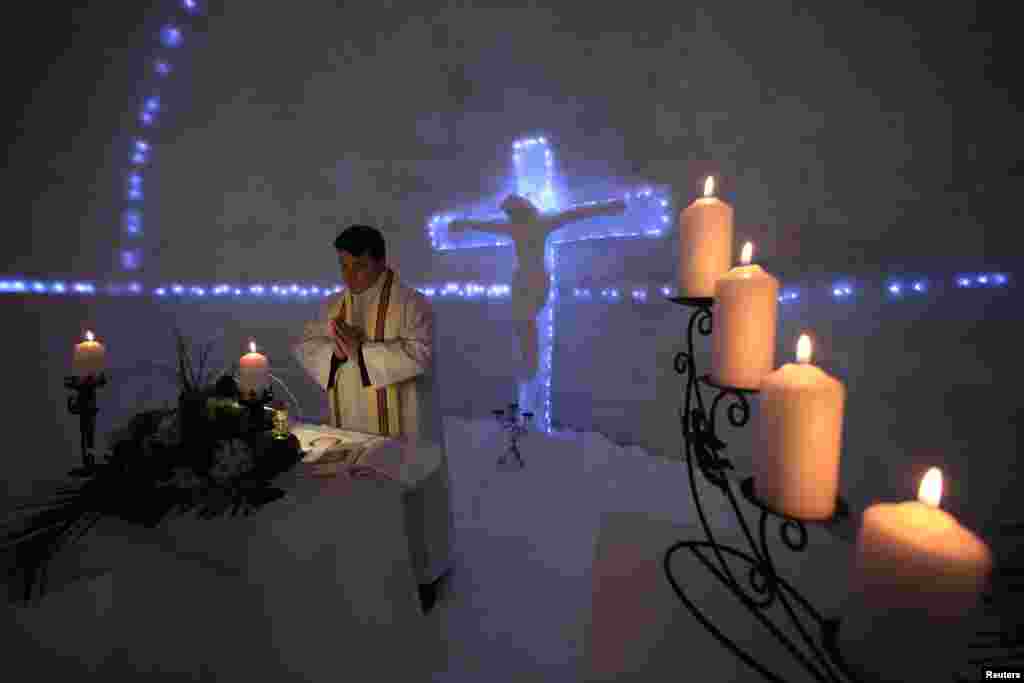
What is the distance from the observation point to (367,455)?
60.9 inches

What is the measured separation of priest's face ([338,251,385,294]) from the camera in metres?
2.03

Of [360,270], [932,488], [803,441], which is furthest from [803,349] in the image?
[360,270]

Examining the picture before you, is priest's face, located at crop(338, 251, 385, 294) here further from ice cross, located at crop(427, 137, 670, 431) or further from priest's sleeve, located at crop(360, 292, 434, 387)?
ice cross, located at crop(427, 137, 670, 431)

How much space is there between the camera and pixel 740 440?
9.32 feet

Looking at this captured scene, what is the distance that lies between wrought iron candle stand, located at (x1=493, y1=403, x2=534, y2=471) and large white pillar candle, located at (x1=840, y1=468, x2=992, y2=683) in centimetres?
254

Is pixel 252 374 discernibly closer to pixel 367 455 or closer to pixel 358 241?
pixel 367 455

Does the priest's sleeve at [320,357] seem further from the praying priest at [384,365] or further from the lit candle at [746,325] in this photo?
the lit candle at [746,325]

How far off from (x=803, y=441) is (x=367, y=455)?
4.03ft

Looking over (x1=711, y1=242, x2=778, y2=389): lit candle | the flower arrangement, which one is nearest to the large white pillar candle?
(x1=711, y1=242, x2=778, y2=389): lit candle

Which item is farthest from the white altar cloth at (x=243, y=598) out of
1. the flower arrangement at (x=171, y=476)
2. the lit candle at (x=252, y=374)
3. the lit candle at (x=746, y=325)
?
the lit candle at (x=746, y=325)

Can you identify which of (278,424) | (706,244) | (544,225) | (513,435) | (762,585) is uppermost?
(544,225)

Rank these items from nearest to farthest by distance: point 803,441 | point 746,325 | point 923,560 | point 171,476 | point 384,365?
point 923,560 < point 803,441 < point 746,325 < point 171,476 < point 384,365

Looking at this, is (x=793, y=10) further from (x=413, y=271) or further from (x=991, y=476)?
(x=413, y=271)

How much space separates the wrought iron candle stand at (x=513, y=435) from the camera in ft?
10.3
